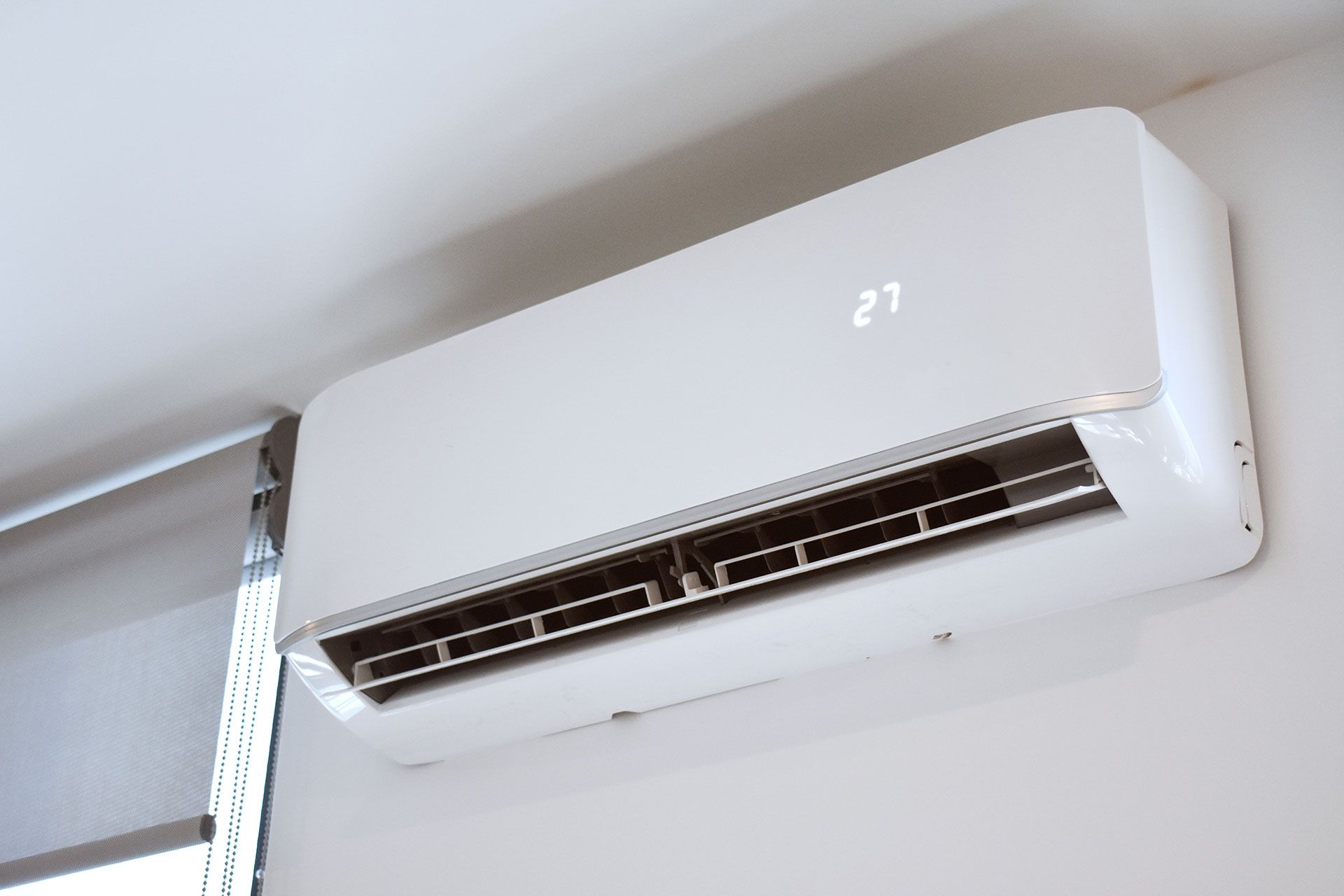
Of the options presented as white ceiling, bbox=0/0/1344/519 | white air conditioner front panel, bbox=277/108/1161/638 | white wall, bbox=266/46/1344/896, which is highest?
white ceiling, bbox=0/0/1344/519

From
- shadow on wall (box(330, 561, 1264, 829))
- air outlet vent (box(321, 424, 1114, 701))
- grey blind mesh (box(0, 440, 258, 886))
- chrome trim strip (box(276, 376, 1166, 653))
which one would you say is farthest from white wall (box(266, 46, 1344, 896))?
grey blind mesh (box(0, 440, 258, 886))

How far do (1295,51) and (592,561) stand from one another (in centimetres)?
92

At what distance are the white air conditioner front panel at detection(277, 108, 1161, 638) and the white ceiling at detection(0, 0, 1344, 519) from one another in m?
0.18

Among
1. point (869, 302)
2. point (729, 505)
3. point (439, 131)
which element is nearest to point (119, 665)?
point (439, 131)

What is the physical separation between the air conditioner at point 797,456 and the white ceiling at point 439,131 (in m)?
0.18

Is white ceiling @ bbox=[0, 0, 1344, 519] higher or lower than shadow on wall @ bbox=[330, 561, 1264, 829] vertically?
higher

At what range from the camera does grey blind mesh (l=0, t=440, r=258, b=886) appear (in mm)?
1588

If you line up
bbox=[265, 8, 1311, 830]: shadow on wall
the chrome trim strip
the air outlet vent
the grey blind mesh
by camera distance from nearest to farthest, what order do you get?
1. the chrome trim strip
2. the air outlet vent
3. bbox=[265, 8, 1311, 830]: shadow on wall
4. the grey blind mesh

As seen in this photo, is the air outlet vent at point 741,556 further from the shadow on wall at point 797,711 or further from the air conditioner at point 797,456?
the shadow on wall at point 797,711

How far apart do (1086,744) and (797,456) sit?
38 cm

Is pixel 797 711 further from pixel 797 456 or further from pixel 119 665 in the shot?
pixel 119 665

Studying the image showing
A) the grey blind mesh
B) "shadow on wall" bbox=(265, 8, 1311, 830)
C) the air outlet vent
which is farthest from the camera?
the grey blind mesh

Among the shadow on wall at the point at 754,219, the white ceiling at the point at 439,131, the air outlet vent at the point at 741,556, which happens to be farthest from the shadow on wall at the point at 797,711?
the white ceiling at the point at 439,131

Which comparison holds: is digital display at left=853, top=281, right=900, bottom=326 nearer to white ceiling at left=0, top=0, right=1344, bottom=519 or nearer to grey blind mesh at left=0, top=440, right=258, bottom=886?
white ceiling at left=0, top=0, right=1344, bottom=519
